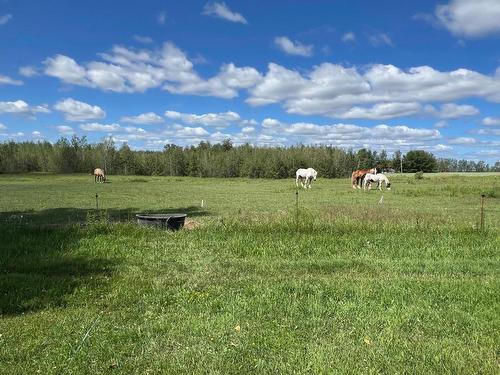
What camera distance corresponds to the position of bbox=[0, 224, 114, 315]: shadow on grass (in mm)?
7676

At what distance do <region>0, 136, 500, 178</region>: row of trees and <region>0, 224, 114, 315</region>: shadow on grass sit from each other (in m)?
102

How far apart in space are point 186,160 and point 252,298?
12379 cm

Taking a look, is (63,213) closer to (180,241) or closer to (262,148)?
(180,241)

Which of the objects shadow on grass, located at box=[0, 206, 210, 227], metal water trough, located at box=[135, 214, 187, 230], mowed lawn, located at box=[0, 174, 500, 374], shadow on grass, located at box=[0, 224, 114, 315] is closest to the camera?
mowed lawn, located at box=[0, 174, 500, 374]

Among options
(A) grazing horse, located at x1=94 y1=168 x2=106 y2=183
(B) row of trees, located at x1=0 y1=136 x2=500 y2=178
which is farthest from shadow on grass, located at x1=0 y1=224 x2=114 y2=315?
(B) row of trees, located at x1=0 y1=136 x2=500 y2=178

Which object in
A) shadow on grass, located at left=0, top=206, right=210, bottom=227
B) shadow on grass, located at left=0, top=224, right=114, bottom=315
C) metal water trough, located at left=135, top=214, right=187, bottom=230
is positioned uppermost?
metal water trough, located at left=135, top=214, right=187, bottom=230

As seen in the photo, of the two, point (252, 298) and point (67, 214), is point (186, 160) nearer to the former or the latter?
point (67, 214)

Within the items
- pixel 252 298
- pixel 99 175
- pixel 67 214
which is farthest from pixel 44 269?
pixel 99 175

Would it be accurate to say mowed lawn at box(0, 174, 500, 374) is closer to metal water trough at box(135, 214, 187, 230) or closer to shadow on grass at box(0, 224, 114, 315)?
shadow on grass at box(0, 224, 114, 315)

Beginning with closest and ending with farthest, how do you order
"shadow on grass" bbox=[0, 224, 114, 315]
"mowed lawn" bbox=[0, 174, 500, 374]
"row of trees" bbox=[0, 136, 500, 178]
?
"mowed lawn" bbox=[0, 174, 500, 374], "shadow on grass" bbox=[0, 224, 114, 315], "row of trees" bbox=[0, 136, 500, 178]

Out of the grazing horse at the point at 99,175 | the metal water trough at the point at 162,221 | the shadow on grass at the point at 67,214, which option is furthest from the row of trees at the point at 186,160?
the metal water trough at the point at 162,221

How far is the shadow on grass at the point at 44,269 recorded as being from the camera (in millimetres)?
7676

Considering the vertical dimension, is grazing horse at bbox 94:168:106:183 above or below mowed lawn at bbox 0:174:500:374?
above

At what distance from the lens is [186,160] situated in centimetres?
12988
